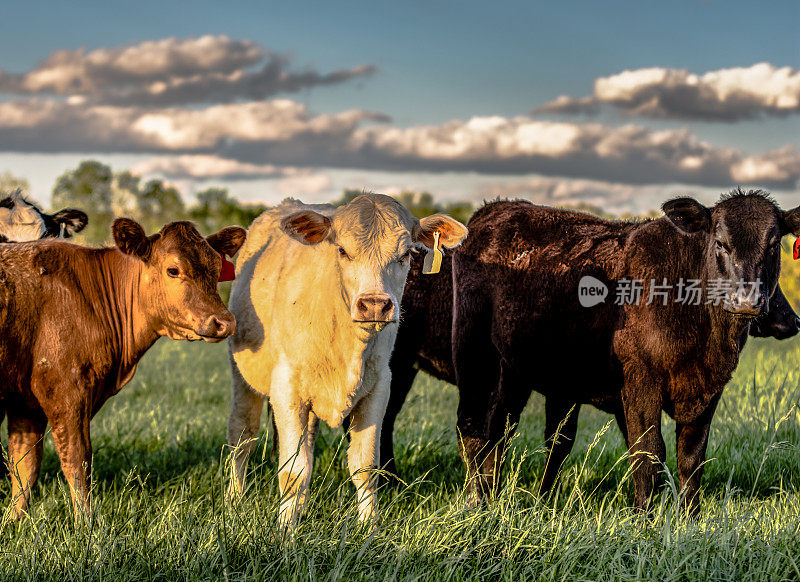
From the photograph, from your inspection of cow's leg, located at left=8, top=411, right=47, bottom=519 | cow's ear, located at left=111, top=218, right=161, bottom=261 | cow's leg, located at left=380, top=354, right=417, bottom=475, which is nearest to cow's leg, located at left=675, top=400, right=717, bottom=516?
cow's leg, located at left=380, top=354, right=417, bottom=475

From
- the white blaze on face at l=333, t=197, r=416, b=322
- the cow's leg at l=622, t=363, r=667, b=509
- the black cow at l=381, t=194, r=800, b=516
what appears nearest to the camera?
the white blaze on face at l=333, t=197, r=416, b=322

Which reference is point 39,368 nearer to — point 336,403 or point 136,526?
point 136,526

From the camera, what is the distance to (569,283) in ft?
20.4

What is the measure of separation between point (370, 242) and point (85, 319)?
2063 millimetres

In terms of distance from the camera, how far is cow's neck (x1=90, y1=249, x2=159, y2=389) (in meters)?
5.49

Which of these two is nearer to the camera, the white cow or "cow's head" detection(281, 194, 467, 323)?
"cow's head" detection(281, 194, 467, 323)

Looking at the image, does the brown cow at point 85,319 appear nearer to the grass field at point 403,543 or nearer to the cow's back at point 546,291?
the grass field at point 403,543

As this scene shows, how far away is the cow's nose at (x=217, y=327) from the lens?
5051mm

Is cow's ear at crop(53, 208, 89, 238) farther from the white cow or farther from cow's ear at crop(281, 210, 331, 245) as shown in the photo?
cow's ear at crop(281, 210, 331, 245)

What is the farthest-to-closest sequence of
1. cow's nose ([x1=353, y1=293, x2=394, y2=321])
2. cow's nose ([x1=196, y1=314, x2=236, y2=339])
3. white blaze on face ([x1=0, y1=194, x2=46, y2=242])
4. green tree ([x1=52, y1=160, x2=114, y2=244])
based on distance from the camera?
green tree ([x1=52, y1=160, x2=114, y2=244]) → white blaze on face ([x1=0, y1=194, x2=46, y2=242]) → cow's nose ([x1=196, y1=314, x2=236, y2=339]) → cow's nose ([x1=353, y1=293, x2=394, y2=321])

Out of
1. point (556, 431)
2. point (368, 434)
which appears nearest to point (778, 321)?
point (556, 431)

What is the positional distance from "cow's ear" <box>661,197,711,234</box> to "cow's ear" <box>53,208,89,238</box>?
4.87m

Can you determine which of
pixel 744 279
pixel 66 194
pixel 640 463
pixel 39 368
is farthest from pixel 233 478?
pixel 66 194

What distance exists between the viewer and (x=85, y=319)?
5.42 meters
